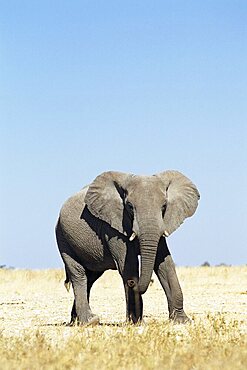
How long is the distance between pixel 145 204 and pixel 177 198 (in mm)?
1029

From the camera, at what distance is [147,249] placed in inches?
614

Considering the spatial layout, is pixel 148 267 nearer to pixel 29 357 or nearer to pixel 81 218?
pixel 81 218

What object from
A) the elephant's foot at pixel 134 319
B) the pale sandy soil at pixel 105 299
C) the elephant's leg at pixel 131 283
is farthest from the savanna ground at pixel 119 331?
the elephant's leg at pixel 131 283

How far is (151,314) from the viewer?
20828mm

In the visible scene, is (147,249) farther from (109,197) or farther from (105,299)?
(105,299)

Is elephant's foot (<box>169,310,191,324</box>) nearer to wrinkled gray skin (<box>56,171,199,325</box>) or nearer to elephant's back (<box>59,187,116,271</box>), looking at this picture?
wrinkled gray skin (<box>56,171,199,325</box>)

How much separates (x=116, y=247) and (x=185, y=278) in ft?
63.9

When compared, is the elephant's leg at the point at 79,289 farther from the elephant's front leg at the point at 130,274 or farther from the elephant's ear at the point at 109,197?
the elephant's ear at the point at 109,197

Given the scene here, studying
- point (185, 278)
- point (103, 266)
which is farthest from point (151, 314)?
point (185, 278)

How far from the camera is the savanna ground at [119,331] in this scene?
10.0 m

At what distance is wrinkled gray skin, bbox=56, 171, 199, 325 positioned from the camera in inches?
620

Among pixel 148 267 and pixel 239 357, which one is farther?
pixel 148 267

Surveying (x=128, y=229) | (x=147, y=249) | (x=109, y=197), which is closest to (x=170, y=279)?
(x=128, y=229)

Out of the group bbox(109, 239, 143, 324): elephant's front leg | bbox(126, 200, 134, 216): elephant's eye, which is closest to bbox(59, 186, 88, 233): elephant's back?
bbox(109, 239, 143, 324): elephant's front leg
